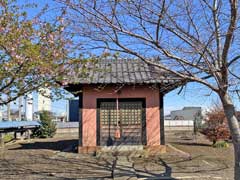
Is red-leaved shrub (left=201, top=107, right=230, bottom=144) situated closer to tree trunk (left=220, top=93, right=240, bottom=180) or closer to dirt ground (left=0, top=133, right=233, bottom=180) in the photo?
dirt ground (left=0, top=133, right=233, bottom=180)

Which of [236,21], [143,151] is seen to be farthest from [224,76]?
[143,151]

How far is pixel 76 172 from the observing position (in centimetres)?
988

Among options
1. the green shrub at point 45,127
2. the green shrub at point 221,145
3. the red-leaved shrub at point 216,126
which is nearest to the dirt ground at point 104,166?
the green shrub at point 221,145

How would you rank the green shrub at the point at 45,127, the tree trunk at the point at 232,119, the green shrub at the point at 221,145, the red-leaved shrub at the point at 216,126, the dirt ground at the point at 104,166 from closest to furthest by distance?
1. the tree trunk at the point at 232,119
2. the dirt ground at the point at 104,166
3. the green shrub at the point at 221,145
4. the red-leaved shrub at the point at 216,126
5. the green shrub at the point at 45,127

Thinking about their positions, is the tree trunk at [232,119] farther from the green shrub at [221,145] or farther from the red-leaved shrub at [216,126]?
the red-leaved shrub at [216,126]

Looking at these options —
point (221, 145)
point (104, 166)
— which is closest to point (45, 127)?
point (221, 145)

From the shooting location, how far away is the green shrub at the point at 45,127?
2569cm

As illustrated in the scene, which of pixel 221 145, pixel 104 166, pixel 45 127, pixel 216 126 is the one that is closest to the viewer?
pixel 104 166

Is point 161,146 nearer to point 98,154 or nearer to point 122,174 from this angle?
point 98,154

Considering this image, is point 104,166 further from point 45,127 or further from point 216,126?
point 45,127

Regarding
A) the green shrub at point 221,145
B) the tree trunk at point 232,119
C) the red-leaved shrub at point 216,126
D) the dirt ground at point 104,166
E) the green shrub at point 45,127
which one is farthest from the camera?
the green shrub at point 45,127

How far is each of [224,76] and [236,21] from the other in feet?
3.29

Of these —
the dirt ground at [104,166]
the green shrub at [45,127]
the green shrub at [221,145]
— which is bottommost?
the dirt ground at [104,166]

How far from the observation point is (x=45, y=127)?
25.9 m
